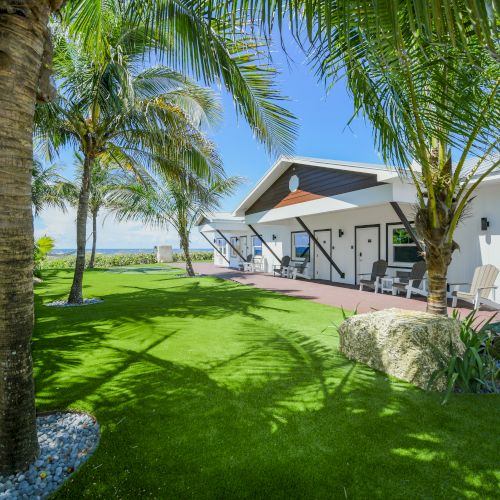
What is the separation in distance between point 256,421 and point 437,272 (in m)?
3.18

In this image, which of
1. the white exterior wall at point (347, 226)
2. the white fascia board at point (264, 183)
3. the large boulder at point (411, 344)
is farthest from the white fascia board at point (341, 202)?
the large boulder at point (411, 344)

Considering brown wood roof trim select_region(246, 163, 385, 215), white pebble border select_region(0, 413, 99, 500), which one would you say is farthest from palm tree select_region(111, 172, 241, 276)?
white pebble border select_region(0, 413, 99, 500)

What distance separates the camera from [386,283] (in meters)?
12.2

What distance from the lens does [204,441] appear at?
9.62ft

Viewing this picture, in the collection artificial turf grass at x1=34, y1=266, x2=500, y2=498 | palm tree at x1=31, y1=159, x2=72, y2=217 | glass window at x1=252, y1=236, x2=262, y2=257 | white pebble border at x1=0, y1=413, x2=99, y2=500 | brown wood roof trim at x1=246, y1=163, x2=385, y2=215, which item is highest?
palm tree at x1=31, y1=159, x2=72, y2=217

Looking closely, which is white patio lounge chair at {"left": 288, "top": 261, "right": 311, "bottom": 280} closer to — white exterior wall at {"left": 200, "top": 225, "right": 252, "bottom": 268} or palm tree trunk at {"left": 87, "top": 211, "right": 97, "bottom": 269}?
white exterior wall at {"left": 200, "top": 225, "right": 252, "bottom": 268}

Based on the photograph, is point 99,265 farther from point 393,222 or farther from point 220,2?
point 220,2

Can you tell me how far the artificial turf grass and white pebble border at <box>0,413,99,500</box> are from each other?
0.13m

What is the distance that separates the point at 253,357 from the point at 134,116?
293 inches

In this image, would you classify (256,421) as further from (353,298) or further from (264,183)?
(264,183)

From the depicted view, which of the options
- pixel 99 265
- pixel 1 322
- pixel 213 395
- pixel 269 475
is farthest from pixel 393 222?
pixel 99 265

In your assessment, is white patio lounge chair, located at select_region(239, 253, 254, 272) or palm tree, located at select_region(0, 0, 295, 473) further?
white patio lounge chair, located at select_region(239, 253, 254, 272)

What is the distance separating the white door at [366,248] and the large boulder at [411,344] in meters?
9.10

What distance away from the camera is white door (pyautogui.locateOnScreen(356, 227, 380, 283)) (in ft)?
43.8
